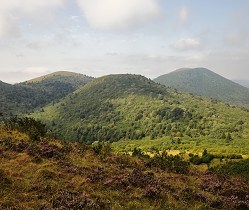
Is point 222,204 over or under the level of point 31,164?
under

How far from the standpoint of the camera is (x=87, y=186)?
17.6m

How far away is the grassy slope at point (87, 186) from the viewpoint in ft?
48.6

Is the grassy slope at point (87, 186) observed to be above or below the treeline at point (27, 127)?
below

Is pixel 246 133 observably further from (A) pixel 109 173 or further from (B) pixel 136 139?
(A) pixel 109 173

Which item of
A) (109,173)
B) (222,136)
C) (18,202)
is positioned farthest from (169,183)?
(222,136)

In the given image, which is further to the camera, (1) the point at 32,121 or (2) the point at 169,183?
(1) the point at 32,121

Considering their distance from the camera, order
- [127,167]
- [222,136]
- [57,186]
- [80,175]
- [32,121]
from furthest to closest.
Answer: [222,136] → [32,121] → [127,167] → [80,175] → [57,186]

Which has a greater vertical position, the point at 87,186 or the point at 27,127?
the point at 27,127

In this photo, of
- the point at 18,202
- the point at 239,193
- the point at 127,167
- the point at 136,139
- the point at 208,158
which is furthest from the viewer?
the point at 136,139

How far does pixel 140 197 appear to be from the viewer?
1694cm

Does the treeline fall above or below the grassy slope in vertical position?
above

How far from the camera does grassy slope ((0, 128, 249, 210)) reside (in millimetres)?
14805

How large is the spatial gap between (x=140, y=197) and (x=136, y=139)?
567 ft

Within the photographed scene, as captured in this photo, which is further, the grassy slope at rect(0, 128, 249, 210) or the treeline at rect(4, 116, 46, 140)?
the treeline at rect(4, 116, 46, 140)
